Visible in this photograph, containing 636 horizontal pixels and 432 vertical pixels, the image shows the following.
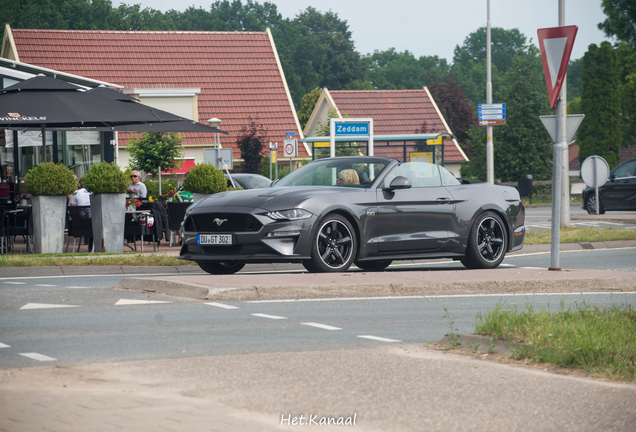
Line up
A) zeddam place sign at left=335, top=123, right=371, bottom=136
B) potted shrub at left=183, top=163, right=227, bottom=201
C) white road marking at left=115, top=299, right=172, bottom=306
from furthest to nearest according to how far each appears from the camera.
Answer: zeddam place sign at left=335, top=123, right=371, bottom=136 → potted shrub at left=183, top=163, right=227, bottom=201 → white road marking at left=115, top=299, right=172, bottom=306

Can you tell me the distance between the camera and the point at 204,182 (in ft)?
54.1

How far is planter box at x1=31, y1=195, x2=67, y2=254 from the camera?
14.8 meters

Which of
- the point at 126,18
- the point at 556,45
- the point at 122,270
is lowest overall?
the point at 122,270

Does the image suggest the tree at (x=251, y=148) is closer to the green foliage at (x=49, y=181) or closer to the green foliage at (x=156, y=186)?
the green foliage at (x=156, y=186)

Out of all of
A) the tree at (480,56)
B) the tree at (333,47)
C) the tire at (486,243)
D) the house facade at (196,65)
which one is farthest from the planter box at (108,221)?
the tree at (480,56)

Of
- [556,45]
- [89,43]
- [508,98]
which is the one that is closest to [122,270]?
[556,45]

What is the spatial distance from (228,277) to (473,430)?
6280mm

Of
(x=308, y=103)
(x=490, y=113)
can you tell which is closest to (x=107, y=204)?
(x=490, y=113)

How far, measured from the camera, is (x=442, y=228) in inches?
472

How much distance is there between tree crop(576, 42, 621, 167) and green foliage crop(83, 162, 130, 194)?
1806 inches

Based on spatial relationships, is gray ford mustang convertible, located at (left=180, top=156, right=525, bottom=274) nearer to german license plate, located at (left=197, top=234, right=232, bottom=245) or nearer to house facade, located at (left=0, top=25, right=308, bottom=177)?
german license plate, located at (left=197, top=234, right=232, bottom=245)

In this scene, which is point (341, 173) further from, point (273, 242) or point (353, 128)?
point (353, 128)

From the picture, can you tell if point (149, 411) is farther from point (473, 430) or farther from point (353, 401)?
point (473, 430)

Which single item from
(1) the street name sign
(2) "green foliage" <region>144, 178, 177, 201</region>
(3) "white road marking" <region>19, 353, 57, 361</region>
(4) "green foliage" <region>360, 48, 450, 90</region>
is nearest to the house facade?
(2) "green foliage" <region>144, 178, 177, 201</region>
